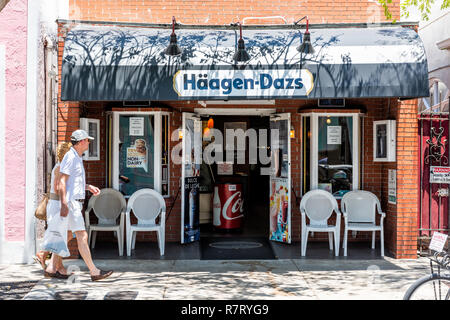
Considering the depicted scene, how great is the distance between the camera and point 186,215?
9.35 metres

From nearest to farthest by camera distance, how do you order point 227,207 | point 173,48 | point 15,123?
point 173,48 < point 15,123 < point 227,207

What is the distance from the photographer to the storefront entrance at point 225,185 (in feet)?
30.9

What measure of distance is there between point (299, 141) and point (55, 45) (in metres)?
4.78

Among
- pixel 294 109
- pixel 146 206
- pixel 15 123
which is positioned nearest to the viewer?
Result: pixel 15 123

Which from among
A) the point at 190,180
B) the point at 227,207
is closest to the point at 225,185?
the point at 227,207

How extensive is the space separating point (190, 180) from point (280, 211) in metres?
1.78

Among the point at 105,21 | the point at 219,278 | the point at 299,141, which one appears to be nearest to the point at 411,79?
the point at 299,141

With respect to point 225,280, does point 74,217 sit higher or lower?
higher

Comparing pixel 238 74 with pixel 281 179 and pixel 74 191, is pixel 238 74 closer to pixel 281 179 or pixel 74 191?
pixel 281 179

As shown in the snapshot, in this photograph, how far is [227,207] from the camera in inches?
425

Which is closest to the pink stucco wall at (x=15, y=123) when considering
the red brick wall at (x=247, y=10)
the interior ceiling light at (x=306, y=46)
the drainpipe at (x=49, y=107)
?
the drainpipe at (x=49, y=107)

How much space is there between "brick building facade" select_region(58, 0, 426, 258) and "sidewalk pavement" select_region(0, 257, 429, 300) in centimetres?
99

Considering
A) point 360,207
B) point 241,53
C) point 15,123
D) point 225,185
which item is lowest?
point 360,207

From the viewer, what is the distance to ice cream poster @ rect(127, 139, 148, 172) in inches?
375
